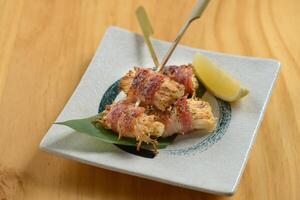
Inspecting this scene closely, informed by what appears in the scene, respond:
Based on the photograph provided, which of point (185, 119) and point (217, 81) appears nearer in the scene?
point (185, 119)

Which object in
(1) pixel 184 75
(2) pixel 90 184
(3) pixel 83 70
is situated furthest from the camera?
(3) pixel 83 70

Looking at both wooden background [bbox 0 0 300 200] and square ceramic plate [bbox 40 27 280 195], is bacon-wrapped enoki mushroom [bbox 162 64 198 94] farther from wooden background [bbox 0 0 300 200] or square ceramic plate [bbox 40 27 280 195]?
wooden background [bbox 0 0 300 200]

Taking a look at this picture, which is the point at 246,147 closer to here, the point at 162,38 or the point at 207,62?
the point at 207,62

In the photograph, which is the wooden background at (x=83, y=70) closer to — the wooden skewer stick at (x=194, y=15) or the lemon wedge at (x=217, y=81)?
the lemon wedge at (x=217, y=81)

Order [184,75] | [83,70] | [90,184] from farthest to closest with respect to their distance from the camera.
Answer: [83,70], [184,75], [90,184]

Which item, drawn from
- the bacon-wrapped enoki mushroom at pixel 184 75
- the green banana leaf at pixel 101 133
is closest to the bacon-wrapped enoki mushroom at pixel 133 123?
the green banana leaf at pixel 101 133

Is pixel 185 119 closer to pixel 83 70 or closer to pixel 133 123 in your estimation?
pixel 133 123

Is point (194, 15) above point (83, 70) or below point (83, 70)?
above

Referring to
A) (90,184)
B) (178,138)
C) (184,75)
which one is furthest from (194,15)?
(90,184)
